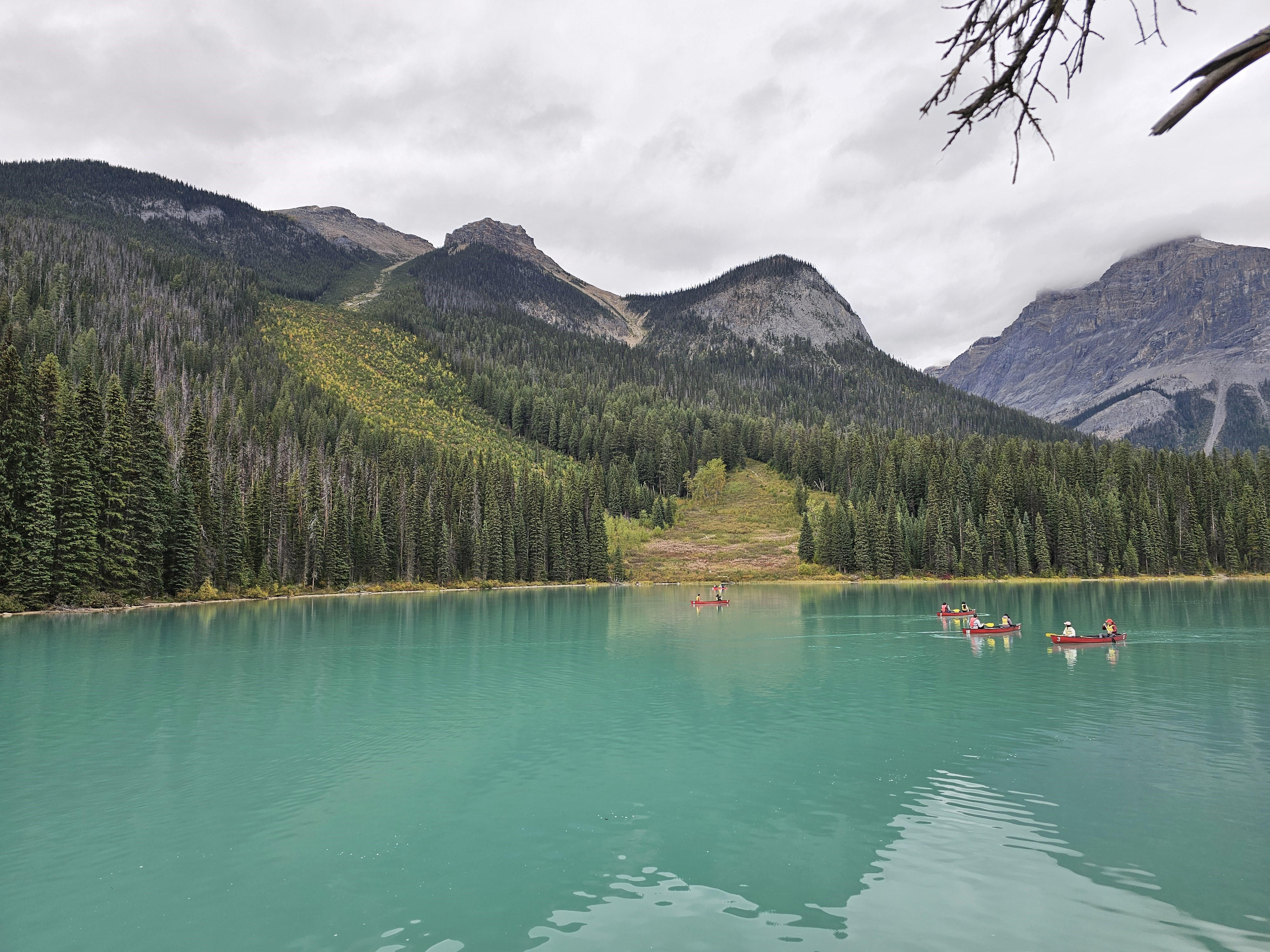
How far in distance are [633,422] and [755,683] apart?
156549 mm

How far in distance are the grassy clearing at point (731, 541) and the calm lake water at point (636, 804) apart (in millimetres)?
85393

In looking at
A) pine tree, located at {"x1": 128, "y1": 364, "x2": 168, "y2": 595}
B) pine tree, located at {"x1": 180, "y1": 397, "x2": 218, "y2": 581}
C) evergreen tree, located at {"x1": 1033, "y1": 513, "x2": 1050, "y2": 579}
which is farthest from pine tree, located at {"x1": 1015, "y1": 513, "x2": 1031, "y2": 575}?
pine tree, located at {"x1": 128, "y1": 364, "x2": 168, "y2": 595}

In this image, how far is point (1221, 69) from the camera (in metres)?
4.55

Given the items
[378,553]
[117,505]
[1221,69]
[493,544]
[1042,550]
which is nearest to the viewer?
[1221,69]

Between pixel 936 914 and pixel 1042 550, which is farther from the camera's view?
pixel 1042 550

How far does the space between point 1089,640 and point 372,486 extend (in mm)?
107930

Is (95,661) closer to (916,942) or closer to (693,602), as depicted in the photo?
(916,942)

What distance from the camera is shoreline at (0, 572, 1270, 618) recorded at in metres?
97.6

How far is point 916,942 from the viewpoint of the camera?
34.4 feet

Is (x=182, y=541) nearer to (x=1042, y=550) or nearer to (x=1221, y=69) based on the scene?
(x=1221, y=69)

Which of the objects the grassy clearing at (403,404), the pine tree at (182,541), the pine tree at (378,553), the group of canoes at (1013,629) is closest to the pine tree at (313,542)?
the pine tree at (378,553)

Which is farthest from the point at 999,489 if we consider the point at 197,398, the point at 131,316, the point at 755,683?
the point at 131,316

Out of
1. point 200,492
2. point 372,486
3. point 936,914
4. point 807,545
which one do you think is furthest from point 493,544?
point 936,914

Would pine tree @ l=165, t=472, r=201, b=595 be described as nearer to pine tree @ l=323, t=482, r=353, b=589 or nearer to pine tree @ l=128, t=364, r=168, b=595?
pine tree @ l=128, t=364, r=168, b=595
